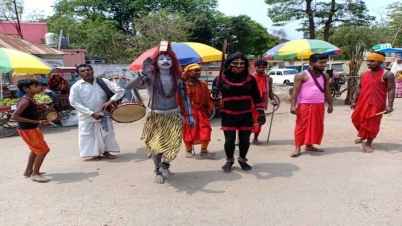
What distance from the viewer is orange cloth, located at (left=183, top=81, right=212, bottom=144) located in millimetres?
5477

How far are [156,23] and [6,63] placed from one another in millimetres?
18950

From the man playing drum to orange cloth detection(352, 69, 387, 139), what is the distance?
12.7 ft

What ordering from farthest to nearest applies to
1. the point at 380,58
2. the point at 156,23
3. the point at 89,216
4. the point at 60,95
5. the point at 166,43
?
the point at 156,23
the point at 60,95
the point at 380,58
the point at 166,43
the point at 89,216

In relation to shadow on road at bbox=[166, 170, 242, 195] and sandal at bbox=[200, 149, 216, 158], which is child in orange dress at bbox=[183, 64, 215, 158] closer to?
sandal at bbox=[200, 149, 216, 158]

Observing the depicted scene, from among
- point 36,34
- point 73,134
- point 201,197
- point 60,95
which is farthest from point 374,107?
point 36,34

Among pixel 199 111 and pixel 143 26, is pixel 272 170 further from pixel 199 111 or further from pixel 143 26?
pixel 143 26

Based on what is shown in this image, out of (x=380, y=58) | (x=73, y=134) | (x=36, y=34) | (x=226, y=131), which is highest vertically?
(x=36, y=34)

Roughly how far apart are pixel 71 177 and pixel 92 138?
36.9 inches

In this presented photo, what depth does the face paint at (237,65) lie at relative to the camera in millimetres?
4543

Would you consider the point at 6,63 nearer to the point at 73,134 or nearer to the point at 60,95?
the point at 73,134

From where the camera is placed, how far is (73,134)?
8.30 m

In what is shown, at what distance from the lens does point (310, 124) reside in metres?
5.52

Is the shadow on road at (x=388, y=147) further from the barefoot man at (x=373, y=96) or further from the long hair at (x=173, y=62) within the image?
the long hair at (x=173, y=62)

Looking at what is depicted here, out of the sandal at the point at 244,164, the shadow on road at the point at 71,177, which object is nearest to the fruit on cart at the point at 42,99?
the shadow on road at the point at 71,177
